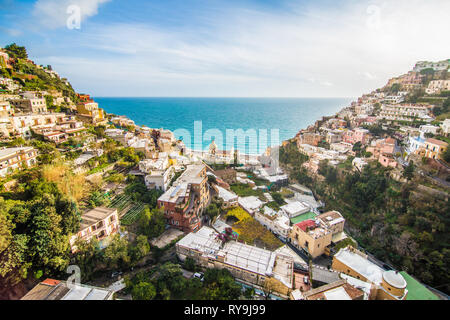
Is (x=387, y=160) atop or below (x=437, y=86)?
below

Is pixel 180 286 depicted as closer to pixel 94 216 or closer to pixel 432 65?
pixel 94 216

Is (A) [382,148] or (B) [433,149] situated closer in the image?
(B) [433,149]

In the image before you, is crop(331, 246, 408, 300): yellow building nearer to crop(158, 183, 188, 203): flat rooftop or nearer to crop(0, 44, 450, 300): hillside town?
crop(0, 44, 450, 300): hillside town

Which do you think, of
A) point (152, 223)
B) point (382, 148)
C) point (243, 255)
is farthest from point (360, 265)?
point (382, 148)

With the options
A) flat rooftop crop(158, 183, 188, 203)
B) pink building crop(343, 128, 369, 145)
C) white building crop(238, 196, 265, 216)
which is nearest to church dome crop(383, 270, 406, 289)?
white building crop(238, 196, 265, 216)

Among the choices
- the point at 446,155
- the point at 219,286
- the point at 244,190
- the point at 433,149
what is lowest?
the point at 219,286

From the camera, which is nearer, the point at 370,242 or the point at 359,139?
the point at 370,242

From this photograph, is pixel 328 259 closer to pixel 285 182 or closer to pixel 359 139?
pixel 285 182

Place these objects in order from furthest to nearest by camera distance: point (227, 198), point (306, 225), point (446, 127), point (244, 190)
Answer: point (244, 190)
point (446, 127)
point (227, 198)
point (306, 225)
